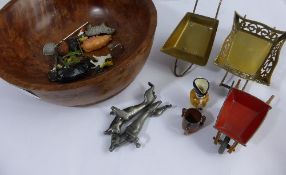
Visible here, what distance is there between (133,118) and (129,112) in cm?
2

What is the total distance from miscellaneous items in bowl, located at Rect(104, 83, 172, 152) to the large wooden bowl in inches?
Answer: 2.1

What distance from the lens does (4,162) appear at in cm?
80

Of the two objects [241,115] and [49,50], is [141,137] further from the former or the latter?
[49,50]

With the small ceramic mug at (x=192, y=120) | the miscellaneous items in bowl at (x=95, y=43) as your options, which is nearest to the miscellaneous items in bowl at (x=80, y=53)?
the miscellaneous items in bowl at (x=95, y=43)

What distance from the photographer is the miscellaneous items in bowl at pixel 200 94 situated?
82cm

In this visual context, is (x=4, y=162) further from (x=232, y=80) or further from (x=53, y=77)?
(x=232, y=80)

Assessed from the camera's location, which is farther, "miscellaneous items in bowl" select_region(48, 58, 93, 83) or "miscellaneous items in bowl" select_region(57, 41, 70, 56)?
"miscellaneous items in bowl" select_region(57, 41, 70, 56)

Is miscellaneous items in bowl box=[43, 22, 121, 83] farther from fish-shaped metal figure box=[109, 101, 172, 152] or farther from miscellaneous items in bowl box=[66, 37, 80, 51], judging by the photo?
fish-shaped metal figure box=[109, 101, 172, 152]

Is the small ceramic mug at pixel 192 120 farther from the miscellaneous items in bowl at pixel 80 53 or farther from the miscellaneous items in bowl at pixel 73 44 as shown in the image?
the miscellaneous items in bowl at pixel 73 44

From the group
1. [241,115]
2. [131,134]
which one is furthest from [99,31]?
[241,115]

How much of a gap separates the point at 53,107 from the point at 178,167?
0.34 meters

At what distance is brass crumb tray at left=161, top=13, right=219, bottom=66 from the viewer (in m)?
0.89

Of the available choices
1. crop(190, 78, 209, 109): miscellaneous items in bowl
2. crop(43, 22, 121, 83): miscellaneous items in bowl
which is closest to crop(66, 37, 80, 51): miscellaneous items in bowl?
crop(43, 22, 121, 83): miscellaneous items in bowl

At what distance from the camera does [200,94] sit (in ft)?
2.67
